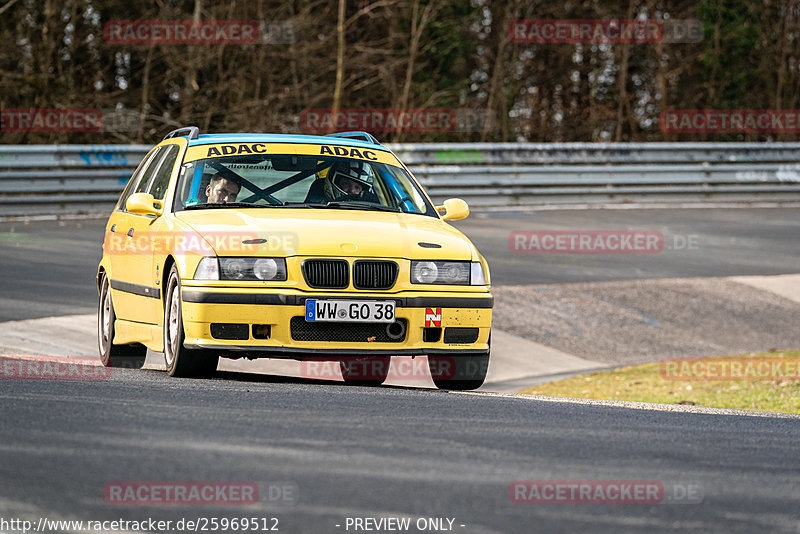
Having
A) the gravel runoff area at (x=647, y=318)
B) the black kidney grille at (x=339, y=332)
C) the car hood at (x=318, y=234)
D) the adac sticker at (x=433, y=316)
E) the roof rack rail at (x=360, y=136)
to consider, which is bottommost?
the gravel runoff area at (x=647, y=318)

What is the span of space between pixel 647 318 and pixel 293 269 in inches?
309

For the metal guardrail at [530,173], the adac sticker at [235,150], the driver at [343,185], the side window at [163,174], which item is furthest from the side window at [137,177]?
the metal guardrail at [530,173]

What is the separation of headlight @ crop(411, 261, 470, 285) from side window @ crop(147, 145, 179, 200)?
6.66ft

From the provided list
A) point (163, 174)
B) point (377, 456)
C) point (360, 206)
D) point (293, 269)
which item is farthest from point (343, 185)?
point (377, 456)

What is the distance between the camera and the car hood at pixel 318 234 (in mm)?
7812

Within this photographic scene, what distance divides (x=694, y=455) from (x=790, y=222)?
59.7 ft

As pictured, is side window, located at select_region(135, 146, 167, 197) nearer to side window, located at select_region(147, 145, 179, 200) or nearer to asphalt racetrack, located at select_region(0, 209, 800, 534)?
side window, located at select_region(147, 145, 179, 200)

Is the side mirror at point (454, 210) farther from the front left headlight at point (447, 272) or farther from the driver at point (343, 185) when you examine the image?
the front left headlight at point (447, 272)

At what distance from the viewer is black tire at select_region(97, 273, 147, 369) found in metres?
9.66

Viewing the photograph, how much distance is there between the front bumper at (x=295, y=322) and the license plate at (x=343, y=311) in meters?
0.03

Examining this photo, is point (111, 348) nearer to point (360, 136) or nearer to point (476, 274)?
point (360, 136)

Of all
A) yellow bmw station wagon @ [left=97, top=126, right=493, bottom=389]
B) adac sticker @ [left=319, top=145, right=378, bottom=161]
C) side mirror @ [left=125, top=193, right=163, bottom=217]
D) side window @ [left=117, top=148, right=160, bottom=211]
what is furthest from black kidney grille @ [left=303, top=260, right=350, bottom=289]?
side window @ [left=117, top=148, right=160, bottom=211]

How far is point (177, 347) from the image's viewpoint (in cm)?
799

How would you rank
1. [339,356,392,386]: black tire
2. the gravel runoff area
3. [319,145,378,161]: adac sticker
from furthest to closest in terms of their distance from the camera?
the gravel runoff area
[339,356,392,386]: black tire
[319,145,378,161]: adac sticker
